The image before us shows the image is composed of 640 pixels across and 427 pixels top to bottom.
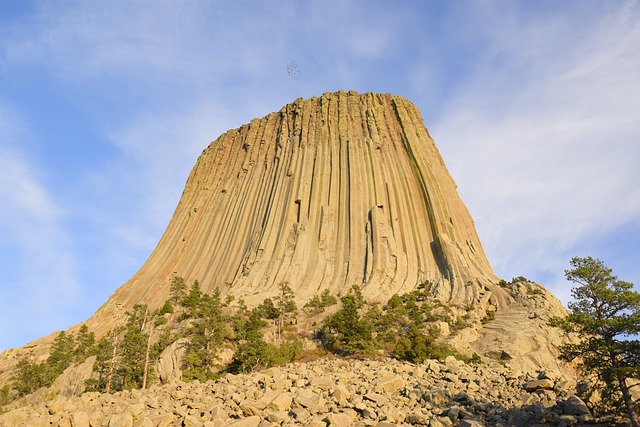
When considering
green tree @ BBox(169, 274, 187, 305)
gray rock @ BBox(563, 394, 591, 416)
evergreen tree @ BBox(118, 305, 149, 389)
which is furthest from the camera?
green tree @ BBox(169, 274, 187, 305)

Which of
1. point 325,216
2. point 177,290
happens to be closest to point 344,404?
point 325,216

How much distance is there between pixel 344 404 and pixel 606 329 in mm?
8866

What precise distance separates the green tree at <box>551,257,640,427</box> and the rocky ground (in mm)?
991

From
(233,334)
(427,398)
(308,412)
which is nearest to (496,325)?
(233,334)

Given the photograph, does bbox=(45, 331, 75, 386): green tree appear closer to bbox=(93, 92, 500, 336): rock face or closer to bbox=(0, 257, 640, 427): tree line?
bbox=(0, 257, 640, 427): tree line

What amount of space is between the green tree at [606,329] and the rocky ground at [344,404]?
0.99 meters

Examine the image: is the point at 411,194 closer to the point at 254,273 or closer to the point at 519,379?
the point at 254,273

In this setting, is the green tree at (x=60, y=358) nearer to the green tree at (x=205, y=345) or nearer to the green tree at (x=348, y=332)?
the green tree at (x=205, y=345)

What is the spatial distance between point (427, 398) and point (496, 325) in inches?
969

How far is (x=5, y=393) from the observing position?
3847cm

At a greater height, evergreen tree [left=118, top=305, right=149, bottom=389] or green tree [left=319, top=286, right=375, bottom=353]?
green tree [left=319, top=286, right=375, bottom=353]

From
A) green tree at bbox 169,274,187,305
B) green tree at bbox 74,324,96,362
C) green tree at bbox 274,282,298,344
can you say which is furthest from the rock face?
green tree at bbox 74,324,96,362

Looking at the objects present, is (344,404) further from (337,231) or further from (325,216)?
(325,216)

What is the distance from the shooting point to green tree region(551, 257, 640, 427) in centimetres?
1373
